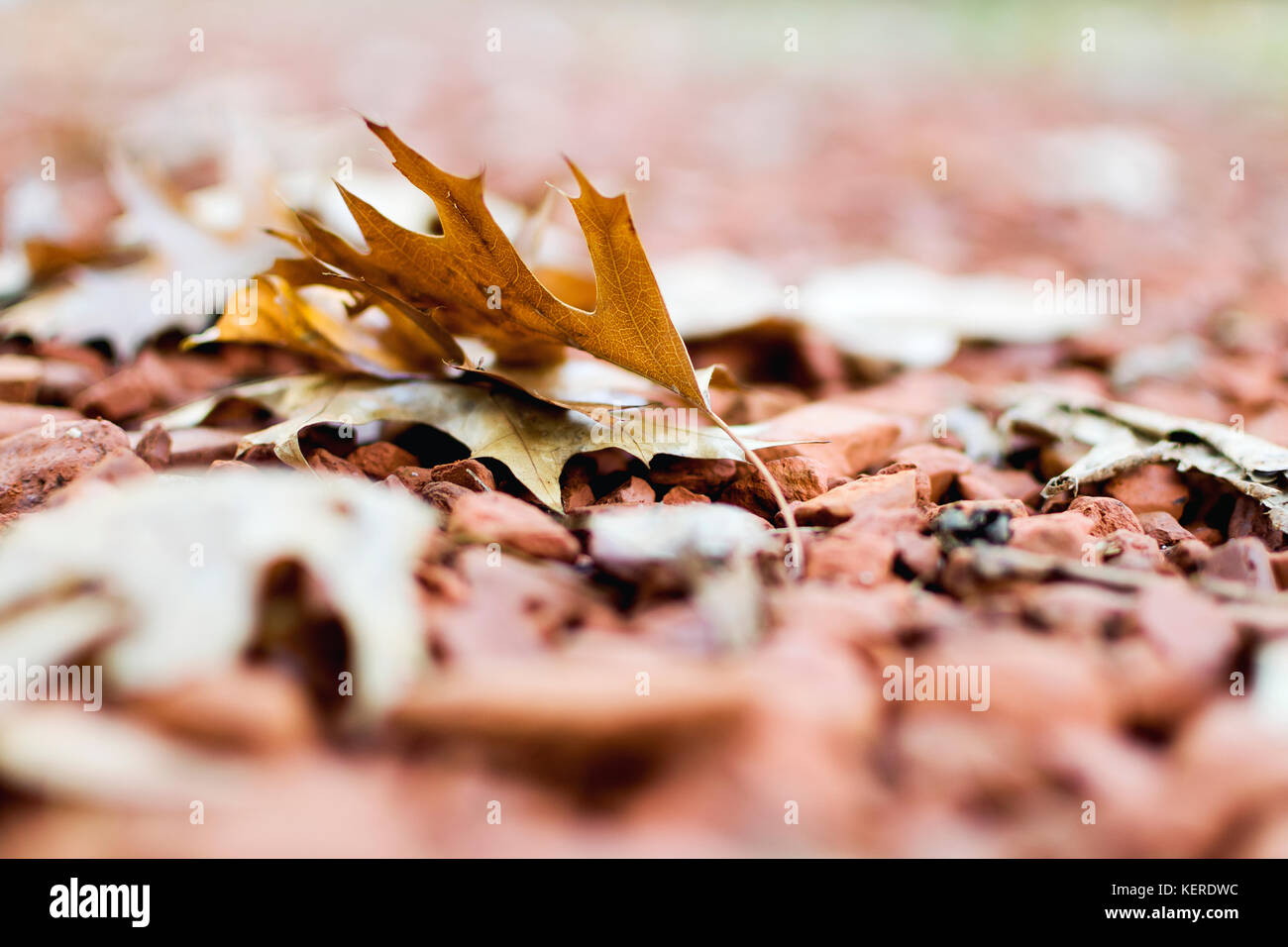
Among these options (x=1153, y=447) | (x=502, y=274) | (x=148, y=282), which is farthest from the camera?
(x=148, y=282)

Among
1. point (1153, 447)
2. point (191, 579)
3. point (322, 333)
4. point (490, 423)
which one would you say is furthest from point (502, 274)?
point (1153, 447)

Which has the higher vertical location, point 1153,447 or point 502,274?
point 502,274

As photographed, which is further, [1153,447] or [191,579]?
[1153,447]

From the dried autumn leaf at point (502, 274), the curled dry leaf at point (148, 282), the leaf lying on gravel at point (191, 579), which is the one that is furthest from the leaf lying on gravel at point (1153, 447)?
the curled dry leaf at point (148, 282)

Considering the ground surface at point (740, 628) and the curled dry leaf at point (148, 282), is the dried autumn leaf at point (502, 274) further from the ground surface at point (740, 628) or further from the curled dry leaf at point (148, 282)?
the curled dry leaf at point (148, 282)

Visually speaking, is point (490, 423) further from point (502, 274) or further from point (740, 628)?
point (740, 628)

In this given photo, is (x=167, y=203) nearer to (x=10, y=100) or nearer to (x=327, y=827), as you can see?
(x=327, y=827)
